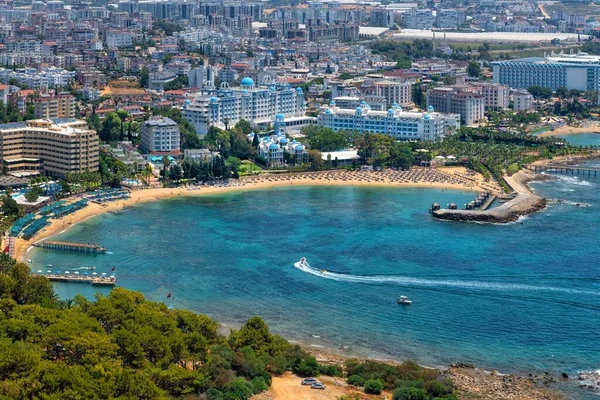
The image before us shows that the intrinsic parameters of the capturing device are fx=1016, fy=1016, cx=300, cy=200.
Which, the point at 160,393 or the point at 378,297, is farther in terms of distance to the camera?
the point at 378,297

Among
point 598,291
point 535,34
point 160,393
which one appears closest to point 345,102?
point 598,291

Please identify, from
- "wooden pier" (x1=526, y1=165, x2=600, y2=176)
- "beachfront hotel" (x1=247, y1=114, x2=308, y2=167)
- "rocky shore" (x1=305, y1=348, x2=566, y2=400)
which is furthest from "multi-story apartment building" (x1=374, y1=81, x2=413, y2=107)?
"rocky shore" (x1=305, y1=348, x2=566, y2=400)

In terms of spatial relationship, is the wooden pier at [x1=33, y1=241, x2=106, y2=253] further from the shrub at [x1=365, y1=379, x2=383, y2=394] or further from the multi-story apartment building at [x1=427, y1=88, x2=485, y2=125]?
the multi-story apartment building at [x1=427, y1=88, x2=485, y2=125]

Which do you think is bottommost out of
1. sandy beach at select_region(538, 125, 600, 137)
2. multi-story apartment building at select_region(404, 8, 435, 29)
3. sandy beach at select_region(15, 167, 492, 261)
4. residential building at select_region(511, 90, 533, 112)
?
sandy beach at select_region(15, 167, 492, 261)

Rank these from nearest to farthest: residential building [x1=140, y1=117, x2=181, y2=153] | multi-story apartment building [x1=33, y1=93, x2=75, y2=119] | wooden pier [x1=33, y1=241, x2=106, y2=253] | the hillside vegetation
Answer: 1. the hillside vegetation
2. wooden pier [x1=33, y1=241, x2=106, y2=253]
3. residential building [x1=140, y1=117, x2=181, y2=153]
4. multi-story apartment building [x1=33, y1=93, x2=75, y2=119]

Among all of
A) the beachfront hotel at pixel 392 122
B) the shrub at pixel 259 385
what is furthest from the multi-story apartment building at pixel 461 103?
the shrub at pixel 259 385

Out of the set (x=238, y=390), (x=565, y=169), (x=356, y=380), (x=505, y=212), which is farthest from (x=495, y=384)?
(x=565, y=169)

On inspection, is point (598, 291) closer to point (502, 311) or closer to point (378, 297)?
point (502, 311)
